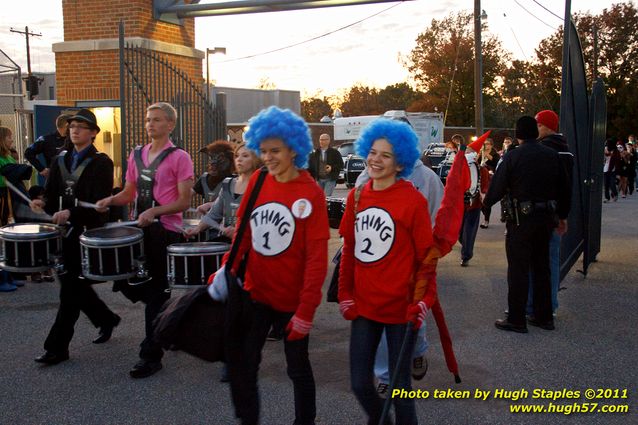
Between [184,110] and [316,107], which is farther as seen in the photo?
[316,107]

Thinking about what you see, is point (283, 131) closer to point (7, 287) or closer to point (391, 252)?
point (391, 252)

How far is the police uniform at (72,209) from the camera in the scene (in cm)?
522

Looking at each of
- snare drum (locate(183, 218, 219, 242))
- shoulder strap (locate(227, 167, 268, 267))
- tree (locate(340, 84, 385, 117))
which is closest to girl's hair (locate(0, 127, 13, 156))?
snare drum (locate(183, 218, 219, 242))

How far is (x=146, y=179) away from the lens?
5020 millimetres

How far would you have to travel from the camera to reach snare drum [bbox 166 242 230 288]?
469cm

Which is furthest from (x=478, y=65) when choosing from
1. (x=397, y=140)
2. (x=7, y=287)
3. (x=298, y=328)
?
(x=298, y=328)

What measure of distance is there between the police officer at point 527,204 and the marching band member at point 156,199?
9.40 ft

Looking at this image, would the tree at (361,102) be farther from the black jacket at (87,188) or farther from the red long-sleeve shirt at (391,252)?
the red long-sleeve shirt at (391,252)

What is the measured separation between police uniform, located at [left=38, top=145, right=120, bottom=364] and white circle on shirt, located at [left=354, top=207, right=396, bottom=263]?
8.77ft

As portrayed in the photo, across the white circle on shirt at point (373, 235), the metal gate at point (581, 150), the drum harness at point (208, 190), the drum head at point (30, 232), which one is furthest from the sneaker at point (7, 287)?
the metal gate at point (581, 150)

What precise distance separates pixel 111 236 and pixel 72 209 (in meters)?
0.58

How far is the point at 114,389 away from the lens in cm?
473

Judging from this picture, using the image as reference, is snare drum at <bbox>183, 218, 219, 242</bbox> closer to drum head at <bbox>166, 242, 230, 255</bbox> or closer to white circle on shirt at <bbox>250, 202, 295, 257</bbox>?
drum head at <bbox>166, 242, 230, 255</bbox>

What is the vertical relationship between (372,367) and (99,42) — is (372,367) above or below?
below
